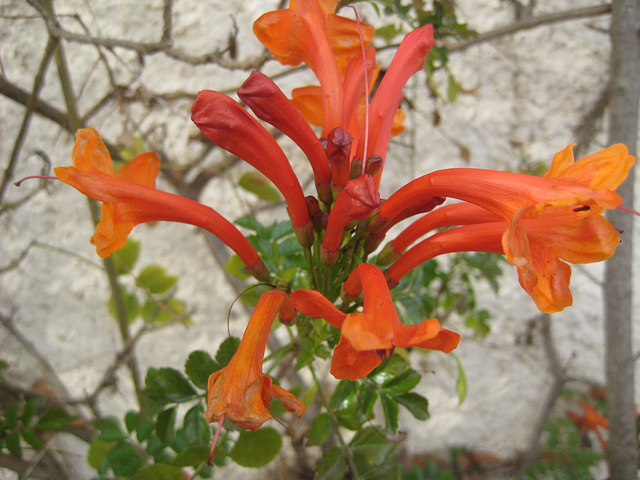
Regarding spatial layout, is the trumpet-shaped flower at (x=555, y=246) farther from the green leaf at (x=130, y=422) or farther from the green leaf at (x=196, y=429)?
the green leaf at (x=130, y=422)

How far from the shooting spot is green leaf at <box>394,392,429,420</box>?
2.27ft

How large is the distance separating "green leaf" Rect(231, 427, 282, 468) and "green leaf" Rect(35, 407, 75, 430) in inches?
21.9

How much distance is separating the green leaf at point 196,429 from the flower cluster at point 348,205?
201 millimetres

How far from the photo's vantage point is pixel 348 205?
52 cm

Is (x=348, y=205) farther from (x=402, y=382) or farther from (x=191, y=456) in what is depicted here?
(x=191, y=456)

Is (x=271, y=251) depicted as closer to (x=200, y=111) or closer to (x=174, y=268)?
(x=200, y=111)

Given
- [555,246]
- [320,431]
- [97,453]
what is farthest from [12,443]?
[555,246]

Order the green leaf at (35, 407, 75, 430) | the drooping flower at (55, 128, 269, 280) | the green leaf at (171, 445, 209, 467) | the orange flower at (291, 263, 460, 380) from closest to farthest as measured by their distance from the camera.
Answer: the orange flower at (291, 263, 460, 380) → the drooping flower at (55, 128, 269, 280) → the green leaf at (171, 445, 209, 467) → the green leaf at (35, 407, 75, 430)

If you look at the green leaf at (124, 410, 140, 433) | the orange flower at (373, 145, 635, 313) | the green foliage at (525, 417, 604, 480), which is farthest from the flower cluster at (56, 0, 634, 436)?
the green foliage at (525, 417, 604, 480)

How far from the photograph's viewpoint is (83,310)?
151 cm

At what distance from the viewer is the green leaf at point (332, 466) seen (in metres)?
0.72

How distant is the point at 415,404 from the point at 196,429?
0.36 m

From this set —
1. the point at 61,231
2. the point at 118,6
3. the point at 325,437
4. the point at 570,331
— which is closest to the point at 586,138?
the point at 570,331

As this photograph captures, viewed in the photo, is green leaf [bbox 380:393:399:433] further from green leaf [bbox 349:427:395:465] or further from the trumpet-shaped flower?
the trumpet-shaped flower
